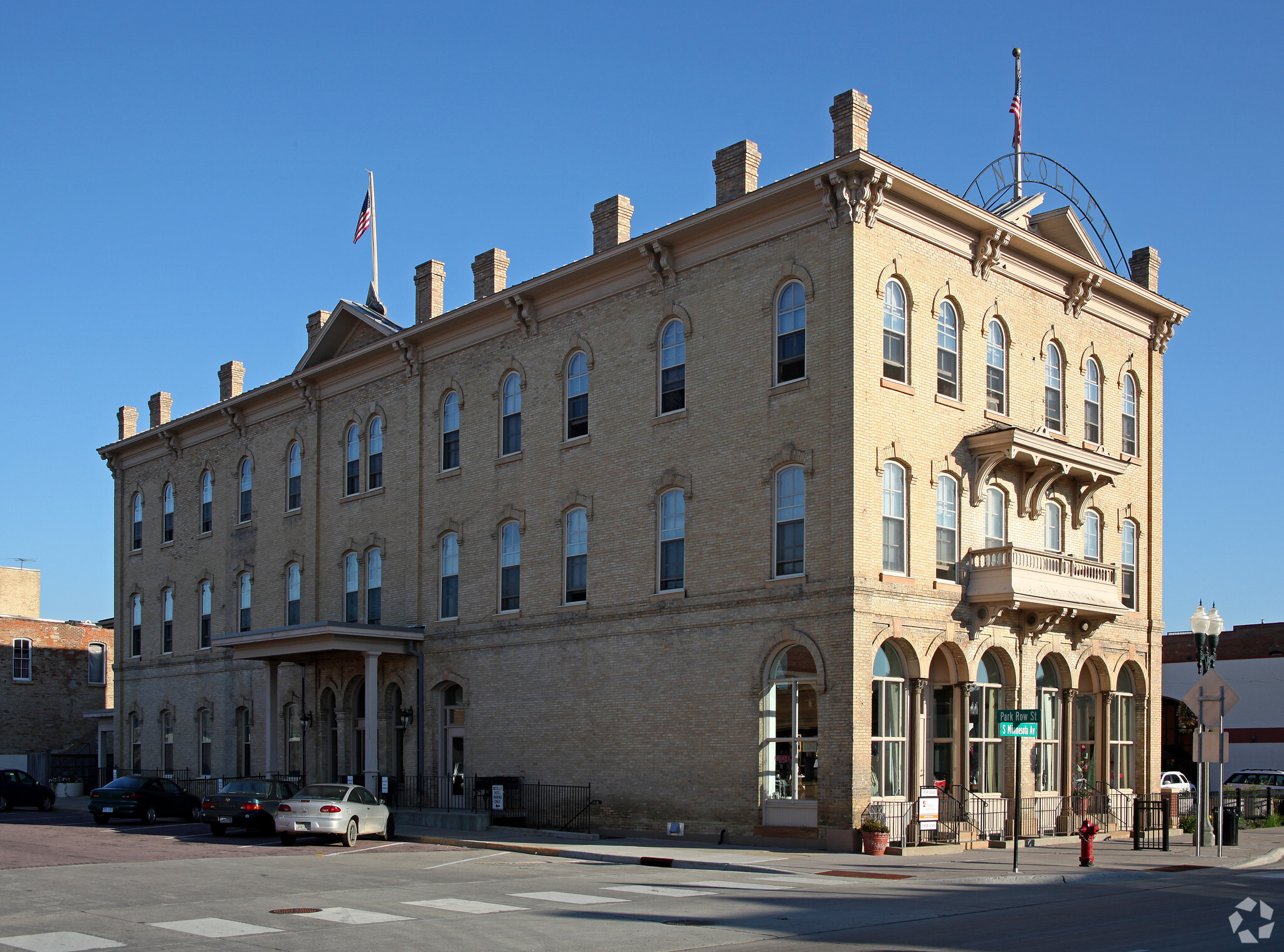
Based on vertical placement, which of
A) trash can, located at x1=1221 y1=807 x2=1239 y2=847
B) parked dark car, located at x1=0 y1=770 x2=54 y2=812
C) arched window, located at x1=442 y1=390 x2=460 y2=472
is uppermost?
arched window, located at x1=442 y1=390 x2=460 y2=472

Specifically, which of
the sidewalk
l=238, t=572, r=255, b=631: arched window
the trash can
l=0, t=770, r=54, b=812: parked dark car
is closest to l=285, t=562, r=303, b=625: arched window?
l=238, t=572, r=255, b=631: arched window

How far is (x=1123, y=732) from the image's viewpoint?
3438 cm

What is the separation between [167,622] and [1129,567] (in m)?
33.4

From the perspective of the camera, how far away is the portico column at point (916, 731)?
27297mm

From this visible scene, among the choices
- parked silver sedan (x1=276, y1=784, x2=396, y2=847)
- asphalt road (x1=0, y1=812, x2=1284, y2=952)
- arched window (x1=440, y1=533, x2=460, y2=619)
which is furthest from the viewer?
arched window (x1=440, y1=533, x2=460, y2=619)

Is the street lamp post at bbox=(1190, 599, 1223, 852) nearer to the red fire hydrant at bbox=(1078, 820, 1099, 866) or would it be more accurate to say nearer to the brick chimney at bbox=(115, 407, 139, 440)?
the red fire hydrant at bbox=(1078, 820, 1099, 866)

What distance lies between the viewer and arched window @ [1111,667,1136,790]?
3378 centimetres

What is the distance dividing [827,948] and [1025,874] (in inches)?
376

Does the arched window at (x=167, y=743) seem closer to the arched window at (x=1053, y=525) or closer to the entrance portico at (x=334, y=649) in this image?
the entrance portico at (x=334, y=649)

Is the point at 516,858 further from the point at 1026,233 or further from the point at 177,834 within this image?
the point at 1026,233

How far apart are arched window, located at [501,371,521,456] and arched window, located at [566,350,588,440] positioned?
Result: 2000mm

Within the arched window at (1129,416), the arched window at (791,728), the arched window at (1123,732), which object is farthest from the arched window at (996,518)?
the arched window at (1129,416)

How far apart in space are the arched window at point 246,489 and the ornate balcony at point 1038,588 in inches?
1016

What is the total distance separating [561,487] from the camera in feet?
109
